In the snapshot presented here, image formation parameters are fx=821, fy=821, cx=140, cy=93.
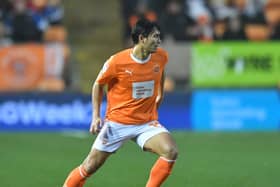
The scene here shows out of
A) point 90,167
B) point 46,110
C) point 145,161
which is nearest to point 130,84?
point 90,167

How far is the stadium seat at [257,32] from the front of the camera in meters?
18.5

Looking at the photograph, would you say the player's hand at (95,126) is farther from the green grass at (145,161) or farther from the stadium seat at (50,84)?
the stadium seat at (50,84)

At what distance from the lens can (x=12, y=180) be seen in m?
10.1

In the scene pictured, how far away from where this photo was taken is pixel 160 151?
26.4 feet

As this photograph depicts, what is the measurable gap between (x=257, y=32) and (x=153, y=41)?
10.9m

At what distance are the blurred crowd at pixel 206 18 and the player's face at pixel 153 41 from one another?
10.1 metres

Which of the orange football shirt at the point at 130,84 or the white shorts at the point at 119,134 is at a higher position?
the orange football shirt at the point at 130,84

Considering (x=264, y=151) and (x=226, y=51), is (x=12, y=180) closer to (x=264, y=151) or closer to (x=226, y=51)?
(x=264, y=151)

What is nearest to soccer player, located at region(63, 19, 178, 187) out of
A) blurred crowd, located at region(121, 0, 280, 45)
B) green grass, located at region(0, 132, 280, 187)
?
green grass, located at region(0, 132, 280, 187)

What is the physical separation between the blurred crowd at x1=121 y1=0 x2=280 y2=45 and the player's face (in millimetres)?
10063

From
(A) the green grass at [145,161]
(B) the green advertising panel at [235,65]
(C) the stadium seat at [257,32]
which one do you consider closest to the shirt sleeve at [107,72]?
(A) the green grass at [145,161]

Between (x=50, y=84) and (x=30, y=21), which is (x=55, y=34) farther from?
(x=50, y=84)

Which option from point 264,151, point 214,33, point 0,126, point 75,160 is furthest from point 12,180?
point 214,33

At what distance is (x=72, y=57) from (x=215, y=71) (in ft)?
10.5
